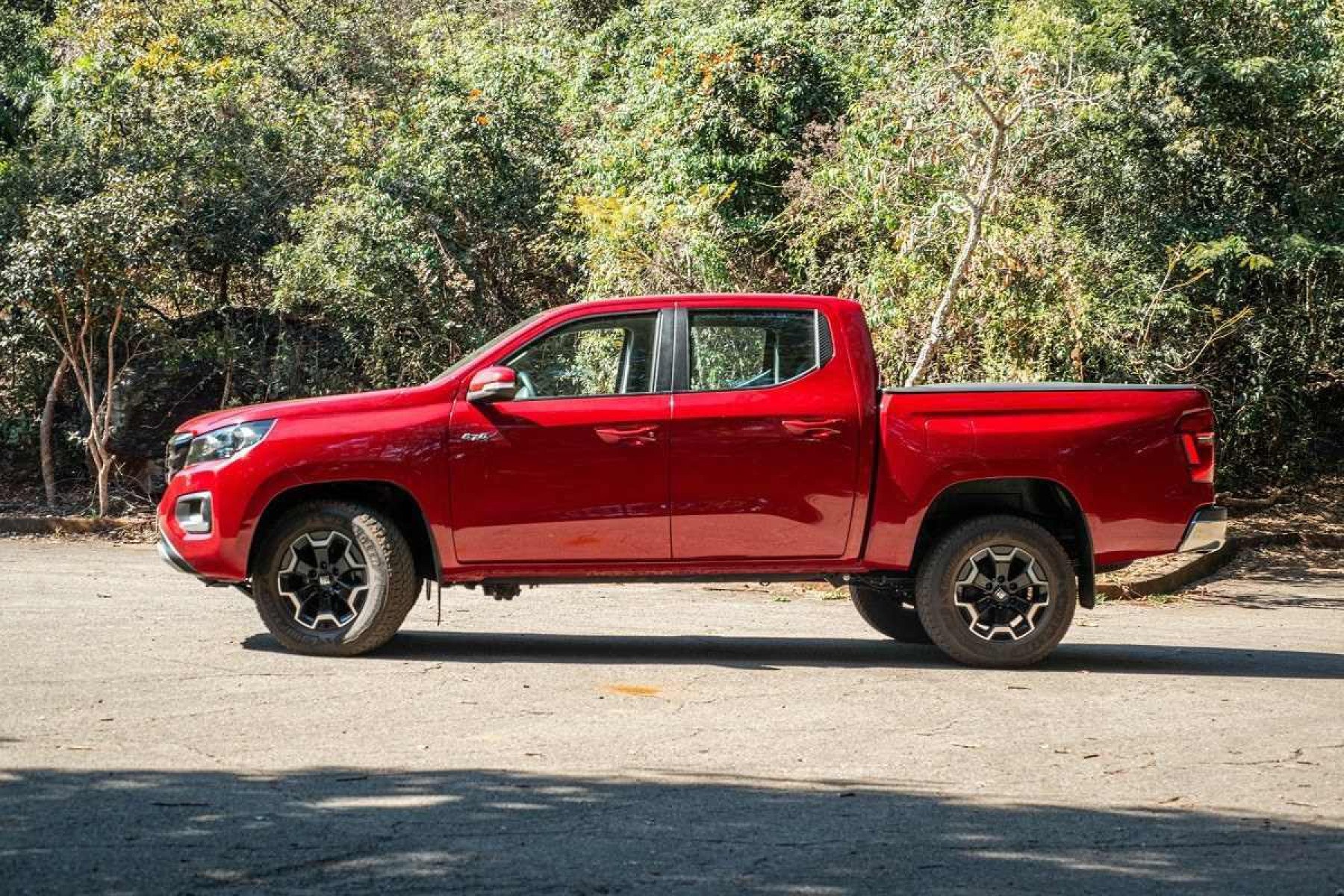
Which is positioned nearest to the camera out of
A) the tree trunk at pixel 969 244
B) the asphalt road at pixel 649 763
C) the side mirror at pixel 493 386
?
the asphalt road at pixel 649 763

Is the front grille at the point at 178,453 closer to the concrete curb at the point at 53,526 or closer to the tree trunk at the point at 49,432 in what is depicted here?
the concrete curb at the point at 53,526

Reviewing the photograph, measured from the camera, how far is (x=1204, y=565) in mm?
15562

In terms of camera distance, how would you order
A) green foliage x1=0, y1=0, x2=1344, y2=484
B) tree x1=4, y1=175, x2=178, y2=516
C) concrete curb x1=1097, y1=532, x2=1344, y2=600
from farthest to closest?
tree x1=4, y1=175, x2=178, y2=516, green foliage x1=0, y1=0, x2=1344, y2=484, concrete curb x1=1097, y1=532, x2=1344, y2=600

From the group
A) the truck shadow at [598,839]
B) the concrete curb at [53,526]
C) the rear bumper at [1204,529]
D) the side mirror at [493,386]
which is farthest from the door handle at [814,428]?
the concrete curb at [53,526]

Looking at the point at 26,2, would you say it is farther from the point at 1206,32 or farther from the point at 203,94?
the point at 1206,32

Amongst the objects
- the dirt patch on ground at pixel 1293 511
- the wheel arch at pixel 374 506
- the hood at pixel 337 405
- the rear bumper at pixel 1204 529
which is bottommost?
the dirt patch on ground at pixel 1293 511

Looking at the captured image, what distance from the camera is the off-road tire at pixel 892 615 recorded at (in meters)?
10.4

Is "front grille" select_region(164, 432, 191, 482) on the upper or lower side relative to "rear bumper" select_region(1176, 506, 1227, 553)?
upper

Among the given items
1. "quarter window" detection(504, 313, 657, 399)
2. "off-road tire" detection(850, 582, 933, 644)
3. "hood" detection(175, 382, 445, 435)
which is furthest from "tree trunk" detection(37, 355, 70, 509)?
"off-road tire" detection(850, 582, 933, 644)

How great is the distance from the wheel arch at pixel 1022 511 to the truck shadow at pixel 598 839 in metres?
3.12

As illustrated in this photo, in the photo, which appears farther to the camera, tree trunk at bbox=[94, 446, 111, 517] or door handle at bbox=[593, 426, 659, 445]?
tree trunk at bbox=[94, 446, 111, 517]

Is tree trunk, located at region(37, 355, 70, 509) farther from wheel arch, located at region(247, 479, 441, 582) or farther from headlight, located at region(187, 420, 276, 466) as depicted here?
wheel arch, located at region(247, 479, 441, 582)

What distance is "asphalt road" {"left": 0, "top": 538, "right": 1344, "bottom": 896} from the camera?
5.00 meters

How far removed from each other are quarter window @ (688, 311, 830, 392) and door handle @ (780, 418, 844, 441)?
0.94ft
